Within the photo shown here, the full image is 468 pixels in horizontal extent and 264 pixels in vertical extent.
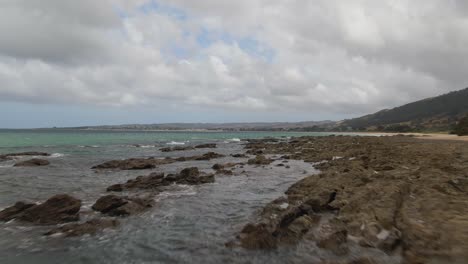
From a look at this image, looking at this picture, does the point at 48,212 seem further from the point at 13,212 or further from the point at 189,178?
the point at 189,178

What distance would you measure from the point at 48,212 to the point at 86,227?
9.41ft

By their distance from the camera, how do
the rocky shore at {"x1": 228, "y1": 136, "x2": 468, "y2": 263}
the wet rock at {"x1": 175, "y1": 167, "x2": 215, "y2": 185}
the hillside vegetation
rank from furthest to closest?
the hillside vegetation < the wet rock at {"x1": 175, "y1": 167, "x2": 215, "y2": 185} < the rocky shore at {"x1": 228, "y1": 136, "x2": 468, "y2": 263}

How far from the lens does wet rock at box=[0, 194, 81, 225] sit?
14.2 metres

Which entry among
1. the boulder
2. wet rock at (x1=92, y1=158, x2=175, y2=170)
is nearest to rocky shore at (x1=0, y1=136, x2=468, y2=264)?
the boulder

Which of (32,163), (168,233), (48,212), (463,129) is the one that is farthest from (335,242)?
(463,129)

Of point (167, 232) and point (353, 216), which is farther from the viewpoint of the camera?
point (353, 216)

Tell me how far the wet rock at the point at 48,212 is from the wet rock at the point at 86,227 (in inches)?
45.3

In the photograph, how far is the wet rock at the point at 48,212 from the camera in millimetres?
14180

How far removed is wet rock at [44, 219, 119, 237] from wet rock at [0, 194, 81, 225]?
1150 millimetres

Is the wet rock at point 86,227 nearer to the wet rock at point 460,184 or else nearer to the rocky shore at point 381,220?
the rocky shore at point 381,220

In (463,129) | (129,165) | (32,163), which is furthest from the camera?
(463,129)

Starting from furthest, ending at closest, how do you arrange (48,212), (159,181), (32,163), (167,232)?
(32,163), (159,181), (48,212), (167,232)

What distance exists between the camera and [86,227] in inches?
511

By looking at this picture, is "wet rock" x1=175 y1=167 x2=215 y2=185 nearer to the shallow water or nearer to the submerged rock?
the submerged rock
